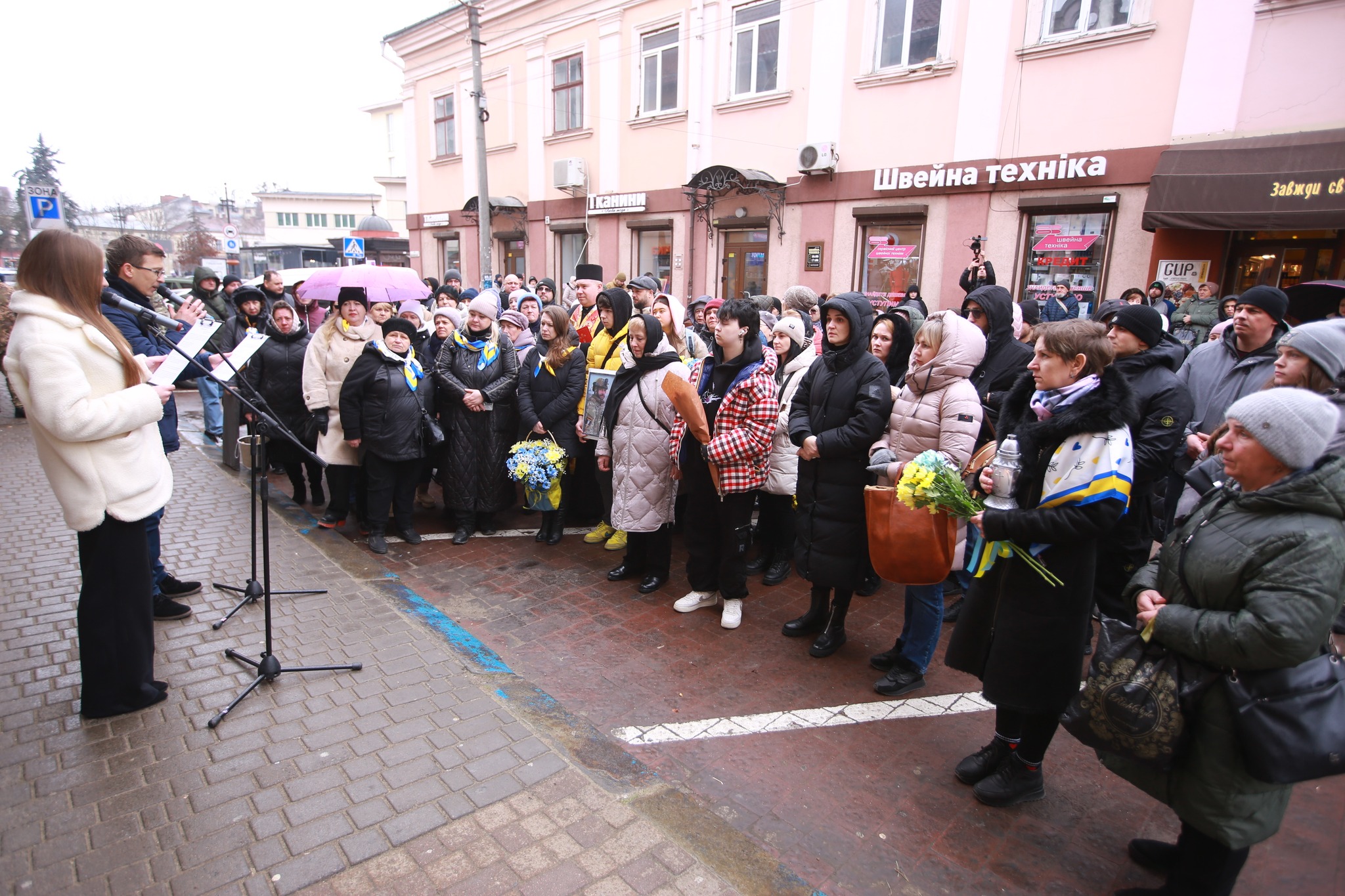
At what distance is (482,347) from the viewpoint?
6188mm

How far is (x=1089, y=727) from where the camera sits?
2.53m

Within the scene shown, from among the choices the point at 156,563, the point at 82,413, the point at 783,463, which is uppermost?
the point at 82,413

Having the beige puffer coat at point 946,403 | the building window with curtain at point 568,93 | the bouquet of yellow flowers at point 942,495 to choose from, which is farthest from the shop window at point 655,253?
the bouquet of yellow flowers at point 942,495

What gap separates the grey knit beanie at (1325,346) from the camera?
2.81 metres

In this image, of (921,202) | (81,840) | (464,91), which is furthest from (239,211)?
(81,840)

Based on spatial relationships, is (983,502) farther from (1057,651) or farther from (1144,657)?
(1144,657)

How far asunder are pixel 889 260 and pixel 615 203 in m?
7.24

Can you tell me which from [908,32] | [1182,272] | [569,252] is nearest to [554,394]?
[1182,272]

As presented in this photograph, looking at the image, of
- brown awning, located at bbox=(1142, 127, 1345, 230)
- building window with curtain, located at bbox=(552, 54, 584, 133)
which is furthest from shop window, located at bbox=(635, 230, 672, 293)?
brown awning, located at bbox=(1142, 127, 1345, 230)

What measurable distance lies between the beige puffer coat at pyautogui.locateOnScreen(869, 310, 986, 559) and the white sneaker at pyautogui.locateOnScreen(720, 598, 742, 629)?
1.43 m

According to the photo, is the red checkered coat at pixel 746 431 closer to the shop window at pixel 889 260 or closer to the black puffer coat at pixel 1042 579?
the black puffer coat at pixel 1042 579

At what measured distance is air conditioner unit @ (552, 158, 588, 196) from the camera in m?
17.8

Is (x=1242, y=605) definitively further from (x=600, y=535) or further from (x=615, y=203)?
(x=615, y=203)

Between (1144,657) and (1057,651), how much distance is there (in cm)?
54
